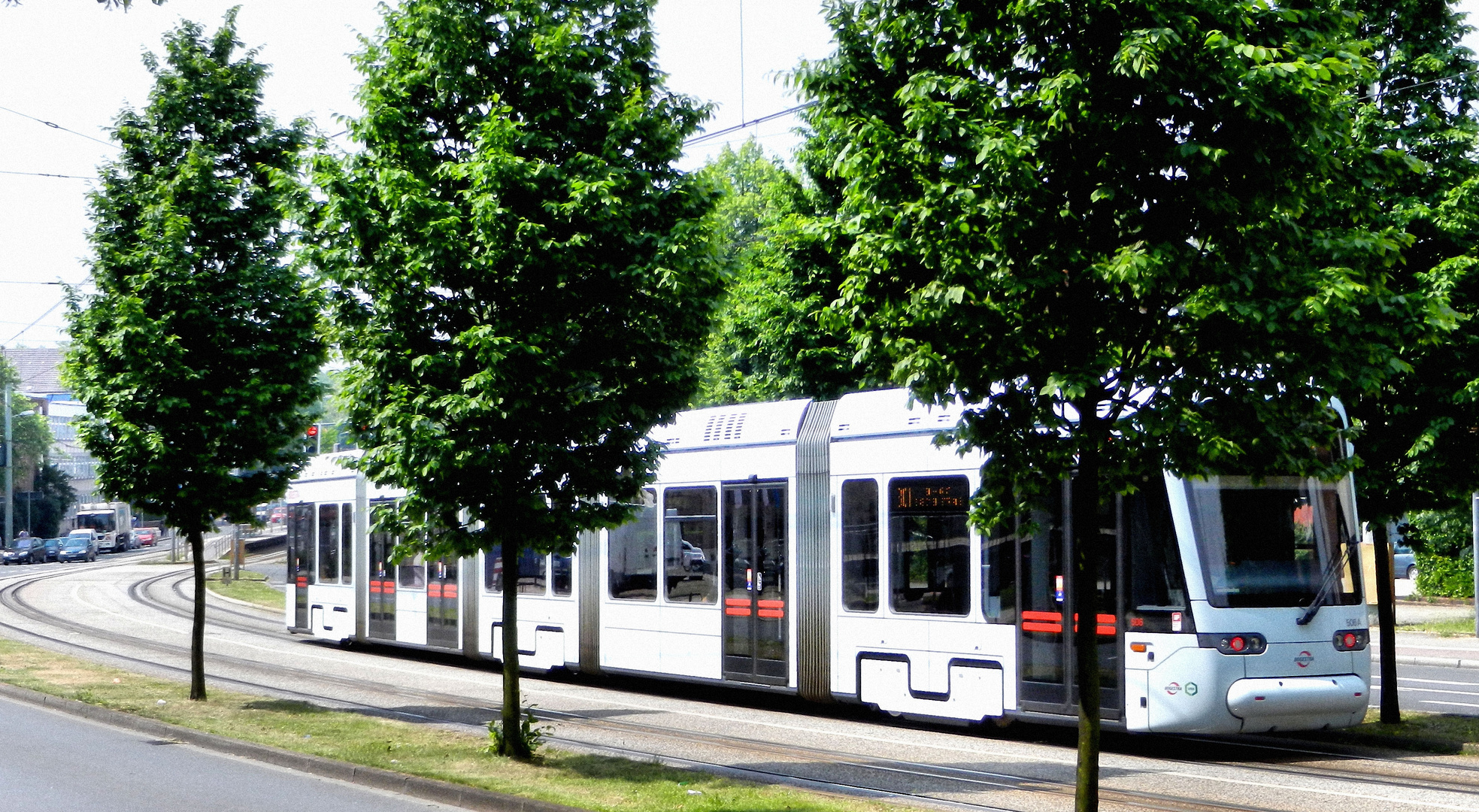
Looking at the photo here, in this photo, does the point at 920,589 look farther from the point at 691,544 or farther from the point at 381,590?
the point at 381,590

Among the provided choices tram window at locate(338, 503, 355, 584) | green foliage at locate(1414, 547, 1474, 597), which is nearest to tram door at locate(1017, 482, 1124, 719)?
tram window at locate(338, 503, 355, 584)

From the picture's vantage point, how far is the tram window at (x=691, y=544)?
16453mm

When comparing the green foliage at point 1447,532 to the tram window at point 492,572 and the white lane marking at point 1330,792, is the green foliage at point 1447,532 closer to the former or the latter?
the tram window at point 492,572

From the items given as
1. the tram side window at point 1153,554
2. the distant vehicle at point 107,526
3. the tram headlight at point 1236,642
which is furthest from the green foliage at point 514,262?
the distant vehicle at point 107,526

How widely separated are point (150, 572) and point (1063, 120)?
57927mm

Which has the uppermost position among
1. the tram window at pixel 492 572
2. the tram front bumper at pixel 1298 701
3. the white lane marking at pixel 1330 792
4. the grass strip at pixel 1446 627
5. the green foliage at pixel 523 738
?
the tram window at pixel 492 572

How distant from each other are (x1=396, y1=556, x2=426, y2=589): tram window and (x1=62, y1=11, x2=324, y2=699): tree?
233 inches

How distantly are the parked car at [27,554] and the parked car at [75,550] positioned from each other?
94 centimetres

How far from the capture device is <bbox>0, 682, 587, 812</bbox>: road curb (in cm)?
973

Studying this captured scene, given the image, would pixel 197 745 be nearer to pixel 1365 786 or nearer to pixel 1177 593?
pixel 1177 593

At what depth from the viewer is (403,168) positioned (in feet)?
35.0

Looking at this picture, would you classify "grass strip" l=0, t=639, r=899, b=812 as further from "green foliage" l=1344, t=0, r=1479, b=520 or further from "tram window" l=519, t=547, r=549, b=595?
"green foliage" l=1344, t=0, r=1479, b=520

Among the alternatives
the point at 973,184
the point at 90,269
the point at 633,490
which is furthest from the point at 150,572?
the point at 973,184

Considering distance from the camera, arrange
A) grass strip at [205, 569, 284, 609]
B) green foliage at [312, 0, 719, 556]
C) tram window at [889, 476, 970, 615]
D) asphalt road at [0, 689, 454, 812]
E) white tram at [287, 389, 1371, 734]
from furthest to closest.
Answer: grass strip at [205, 569, 284, 609] → tram window at [889, 476, 970, 615] → white tram at [287, 389, 1371, 734] → green foliage at [312, 0, 719, 556] → asphalt road at [0, 689, 454, 812]
